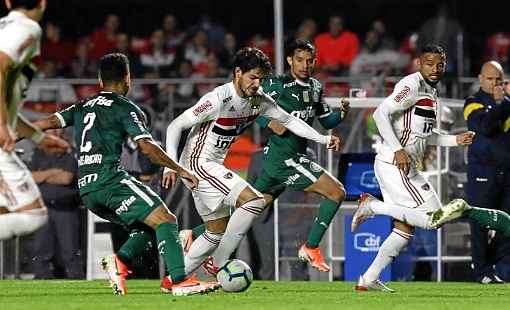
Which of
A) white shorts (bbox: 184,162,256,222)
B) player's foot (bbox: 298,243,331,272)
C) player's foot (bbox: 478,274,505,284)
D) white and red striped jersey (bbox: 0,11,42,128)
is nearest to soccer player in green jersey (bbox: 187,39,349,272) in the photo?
player's foot (bbox: 298,243,331,272)

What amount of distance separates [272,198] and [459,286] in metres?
1.97

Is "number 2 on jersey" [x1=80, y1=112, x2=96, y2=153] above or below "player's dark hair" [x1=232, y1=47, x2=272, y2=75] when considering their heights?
below

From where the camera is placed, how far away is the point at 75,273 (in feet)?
60.1

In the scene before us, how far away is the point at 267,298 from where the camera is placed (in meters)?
12.6

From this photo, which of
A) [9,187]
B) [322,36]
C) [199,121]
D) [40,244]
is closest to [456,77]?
[322,36]

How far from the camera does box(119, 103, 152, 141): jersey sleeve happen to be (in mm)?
12180

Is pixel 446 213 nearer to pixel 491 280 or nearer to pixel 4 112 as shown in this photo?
pixel 491 280

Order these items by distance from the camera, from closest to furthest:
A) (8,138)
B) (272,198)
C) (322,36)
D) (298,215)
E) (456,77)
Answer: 1. (8,138)
2. (272,198)
3. (298,215)
4. (456,77)
5. (322,36)

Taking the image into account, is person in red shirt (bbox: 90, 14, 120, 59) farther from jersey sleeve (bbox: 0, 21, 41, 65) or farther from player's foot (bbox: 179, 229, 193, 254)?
jersey sleeve (bbox: 0, 21, 41, 65)

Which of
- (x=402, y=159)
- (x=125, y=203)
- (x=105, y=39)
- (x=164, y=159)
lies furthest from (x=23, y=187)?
(x=105, y=39)

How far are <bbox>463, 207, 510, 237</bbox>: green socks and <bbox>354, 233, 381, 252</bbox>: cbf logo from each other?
359 centimetres

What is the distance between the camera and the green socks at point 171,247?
1216cm

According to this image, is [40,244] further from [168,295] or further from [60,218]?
[168,295]

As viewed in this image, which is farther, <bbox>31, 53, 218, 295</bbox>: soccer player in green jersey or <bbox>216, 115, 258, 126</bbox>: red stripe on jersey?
<bbox>216, 115, 258, 126</bbox>: red stripe on jersey
